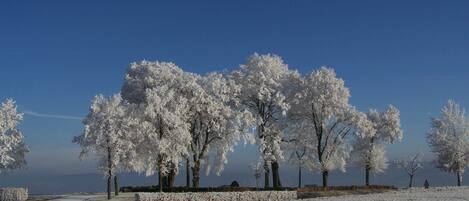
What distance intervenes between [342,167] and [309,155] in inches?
251

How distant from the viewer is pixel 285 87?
84375 millimetres

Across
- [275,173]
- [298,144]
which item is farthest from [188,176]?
[298,144]

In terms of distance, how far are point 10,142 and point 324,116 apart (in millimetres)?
38012

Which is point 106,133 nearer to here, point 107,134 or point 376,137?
point 107,134

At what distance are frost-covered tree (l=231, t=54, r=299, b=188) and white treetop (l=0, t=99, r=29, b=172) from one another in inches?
1094

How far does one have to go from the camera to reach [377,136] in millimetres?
96812

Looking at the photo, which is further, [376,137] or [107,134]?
[376,137]

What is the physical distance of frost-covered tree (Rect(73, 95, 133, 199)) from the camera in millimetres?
70562

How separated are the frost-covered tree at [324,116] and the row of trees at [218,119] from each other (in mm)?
125

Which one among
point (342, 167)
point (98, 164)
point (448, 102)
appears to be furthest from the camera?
point (448, 102)

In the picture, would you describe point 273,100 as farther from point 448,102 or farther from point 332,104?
point 448,102

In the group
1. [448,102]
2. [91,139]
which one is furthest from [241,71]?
[448,102]

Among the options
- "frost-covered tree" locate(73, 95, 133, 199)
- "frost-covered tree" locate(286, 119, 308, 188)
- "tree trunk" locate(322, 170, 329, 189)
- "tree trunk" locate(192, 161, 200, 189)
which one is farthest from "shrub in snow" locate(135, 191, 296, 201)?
"frost-covered tree" locate(286, 119, 308, 188)

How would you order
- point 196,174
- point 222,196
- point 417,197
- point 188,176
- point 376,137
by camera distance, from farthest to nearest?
point 376,137
point 196,174
point 188,176
point 222,196
point 417,197
